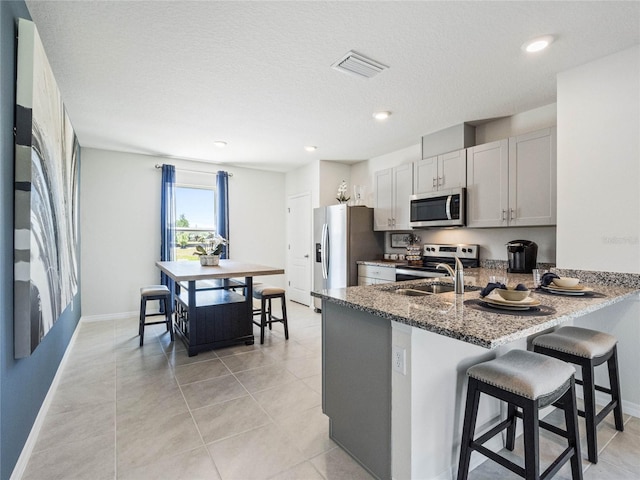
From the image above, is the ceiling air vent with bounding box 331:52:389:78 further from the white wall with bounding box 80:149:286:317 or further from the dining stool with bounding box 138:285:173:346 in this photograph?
the white wall with bounding box 80:149:286:317

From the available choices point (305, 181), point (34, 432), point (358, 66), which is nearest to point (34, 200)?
point (34, 432)

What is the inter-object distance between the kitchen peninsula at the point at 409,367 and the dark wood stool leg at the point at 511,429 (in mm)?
66

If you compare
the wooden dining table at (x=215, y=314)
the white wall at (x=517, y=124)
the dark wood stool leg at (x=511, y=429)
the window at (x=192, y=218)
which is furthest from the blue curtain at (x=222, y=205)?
the dark wood stool leg at (x=511, y=429)

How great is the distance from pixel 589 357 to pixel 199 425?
2412 mm

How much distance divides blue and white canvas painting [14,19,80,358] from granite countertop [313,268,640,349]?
60.0 inches

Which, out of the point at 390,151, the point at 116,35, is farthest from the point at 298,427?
the point at 390,151

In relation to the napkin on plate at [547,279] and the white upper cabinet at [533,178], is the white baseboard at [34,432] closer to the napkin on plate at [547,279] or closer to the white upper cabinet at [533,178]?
the napkin on plate at [547,279]

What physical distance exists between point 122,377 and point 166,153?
3470mm

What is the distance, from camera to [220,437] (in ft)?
6.63

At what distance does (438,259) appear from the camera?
13.9 feet

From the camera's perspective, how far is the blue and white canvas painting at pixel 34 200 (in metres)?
1.62

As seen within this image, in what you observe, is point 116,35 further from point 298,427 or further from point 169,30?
point 298,427

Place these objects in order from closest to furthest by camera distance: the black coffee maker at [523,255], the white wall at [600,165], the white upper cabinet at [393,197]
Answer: the white wall at [600,165], the black coffee maker at [523,255], the white upper cabinet at [393,197]

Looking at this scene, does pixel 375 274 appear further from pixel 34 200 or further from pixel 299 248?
pixel 34 200
